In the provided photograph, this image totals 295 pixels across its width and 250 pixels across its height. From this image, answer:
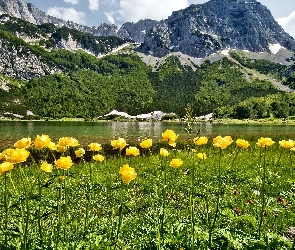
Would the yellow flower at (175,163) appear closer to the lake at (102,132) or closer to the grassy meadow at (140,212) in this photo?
the grassy meadow at (140,212)

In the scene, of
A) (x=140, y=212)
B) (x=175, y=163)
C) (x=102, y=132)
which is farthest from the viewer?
(x=102, y=132)

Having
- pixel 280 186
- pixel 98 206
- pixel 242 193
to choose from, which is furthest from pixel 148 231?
pixel 280 186

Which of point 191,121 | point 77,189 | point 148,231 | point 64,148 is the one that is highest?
point 191,121

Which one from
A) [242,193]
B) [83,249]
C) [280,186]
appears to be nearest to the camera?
[83,249]

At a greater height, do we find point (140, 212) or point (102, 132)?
point (140, 212)

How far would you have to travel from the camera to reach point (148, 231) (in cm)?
482

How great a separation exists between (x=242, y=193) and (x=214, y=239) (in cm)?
598

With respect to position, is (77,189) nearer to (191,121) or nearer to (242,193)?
(242,193)

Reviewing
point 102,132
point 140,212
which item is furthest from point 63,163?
point 102,132

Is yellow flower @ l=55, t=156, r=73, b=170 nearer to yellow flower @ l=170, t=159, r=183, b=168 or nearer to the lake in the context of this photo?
yellow flower @ l=170, t=159, r=183, b=168

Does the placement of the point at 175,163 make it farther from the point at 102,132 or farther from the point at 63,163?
the point at 102,132

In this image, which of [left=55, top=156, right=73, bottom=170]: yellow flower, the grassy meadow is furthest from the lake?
[left=55, top=156, right=73, bottom=170]: yellow flower

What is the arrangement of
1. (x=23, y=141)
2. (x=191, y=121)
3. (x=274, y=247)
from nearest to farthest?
(x=191, y=121), (x=274, y=247), (x=23, y=141)

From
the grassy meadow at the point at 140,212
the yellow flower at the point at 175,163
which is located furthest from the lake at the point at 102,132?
the yellow flower at the point at 175,163
